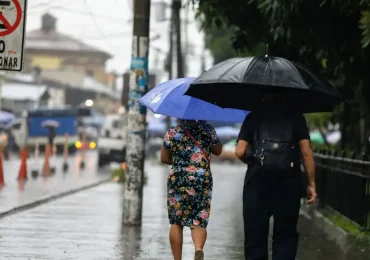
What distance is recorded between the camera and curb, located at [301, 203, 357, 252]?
40.8 ft

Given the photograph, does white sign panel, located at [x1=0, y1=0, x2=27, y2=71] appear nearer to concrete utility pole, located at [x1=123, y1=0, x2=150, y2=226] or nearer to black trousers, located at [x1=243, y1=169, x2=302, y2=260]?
black trousers, located at [x1=243, y1=169, x2=302, y2=260]

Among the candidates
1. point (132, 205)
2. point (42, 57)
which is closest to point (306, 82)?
point (132, 205)

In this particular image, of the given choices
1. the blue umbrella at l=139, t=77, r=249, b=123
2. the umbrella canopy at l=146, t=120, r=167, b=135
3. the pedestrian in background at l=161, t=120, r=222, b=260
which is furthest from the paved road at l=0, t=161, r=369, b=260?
the umbrella canopy at l=146, t=120, r=167, b=135

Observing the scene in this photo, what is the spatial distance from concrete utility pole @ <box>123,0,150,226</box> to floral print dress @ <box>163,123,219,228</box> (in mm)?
4600

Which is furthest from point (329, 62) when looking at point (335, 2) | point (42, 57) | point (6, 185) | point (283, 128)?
point (42, 57)

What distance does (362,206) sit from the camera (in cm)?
1312

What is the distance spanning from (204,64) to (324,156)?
4734cm

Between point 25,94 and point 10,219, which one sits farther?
point 25,94

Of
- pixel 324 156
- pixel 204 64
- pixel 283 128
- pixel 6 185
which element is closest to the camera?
pixel 283 128

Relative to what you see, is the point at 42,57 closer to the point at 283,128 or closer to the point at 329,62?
the point at 329,62

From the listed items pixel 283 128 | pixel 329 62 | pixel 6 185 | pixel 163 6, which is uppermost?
pixel 163 6

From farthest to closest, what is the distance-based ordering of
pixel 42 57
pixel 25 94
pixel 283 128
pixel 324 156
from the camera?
1. pixel 42 57
2. pixel 25 94
3. pixel 324 156
4. pixel 283 128

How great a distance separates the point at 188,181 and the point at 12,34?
7.49 ft

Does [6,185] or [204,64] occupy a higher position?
[204,64]
